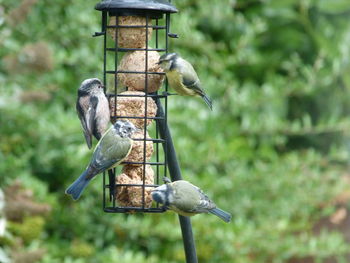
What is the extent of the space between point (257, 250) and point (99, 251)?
43.5 inches

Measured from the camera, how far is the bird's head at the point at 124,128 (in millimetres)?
2848

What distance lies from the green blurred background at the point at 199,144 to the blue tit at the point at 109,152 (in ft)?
3.74

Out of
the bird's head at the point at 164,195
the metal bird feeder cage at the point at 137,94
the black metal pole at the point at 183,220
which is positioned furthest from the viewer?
the metal bird feeder cage at the point at 137,94

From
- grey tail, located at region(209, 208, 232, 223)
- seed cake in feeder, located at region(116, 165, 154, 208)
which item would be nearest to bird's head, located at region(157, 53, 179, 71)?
seed cake in feeder, located at region(116, 165, 154, 208)

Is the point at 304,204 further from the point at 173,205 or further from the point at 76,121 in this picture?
the point at 173,205

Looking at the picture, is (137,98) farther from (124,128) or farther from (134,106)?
(124,128)

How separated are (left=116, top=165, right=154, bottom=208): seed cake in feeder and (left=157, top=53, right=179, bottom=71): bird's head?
0.43m

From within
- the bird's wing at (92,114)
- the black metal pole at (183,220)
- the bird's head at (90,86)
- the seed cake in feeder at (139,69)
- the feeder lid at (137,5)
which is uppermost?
the feeder lid at (137,5)

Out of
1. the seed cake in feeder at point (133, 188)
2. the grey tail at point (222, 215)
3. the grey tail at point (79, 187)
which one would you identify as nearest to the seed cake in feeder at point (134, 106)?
the seed cake in feeder at point (133, 188)

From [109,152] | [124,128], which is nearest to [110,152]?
[109,152]

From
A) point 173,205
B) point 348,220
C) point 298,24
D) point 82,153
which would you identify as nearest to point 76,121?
point 82,153

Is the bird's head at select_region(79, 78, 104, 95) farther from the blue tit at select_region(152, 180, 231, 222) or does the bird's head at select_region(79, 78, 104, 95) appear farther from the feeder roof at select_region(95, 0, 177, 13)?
the blue tit at select_region(152, 180, 231, 222)

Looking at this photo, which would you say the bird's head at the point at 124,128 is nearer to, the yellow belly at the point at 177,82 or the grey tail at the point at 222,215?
the yellow belly at the point at 177,82

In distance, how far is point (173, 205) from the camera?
275 centimetres
